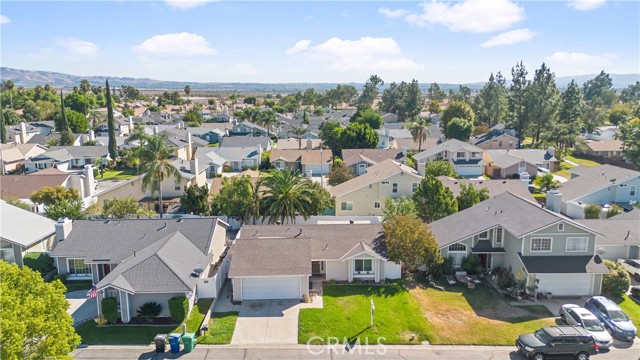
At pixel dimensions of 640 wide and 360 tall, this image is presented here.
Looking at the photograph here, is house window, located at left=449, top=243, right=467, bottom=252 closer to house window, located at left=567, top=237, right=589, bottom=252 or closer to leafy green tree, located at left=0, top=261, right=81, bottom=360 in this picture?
house window, located at left=567, top=237, right=589, bottom=252

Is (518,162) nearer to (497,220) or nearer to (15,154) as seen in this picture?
(497,220)

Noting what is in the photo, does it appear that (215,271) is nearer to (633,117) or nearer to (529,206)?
(529,206)

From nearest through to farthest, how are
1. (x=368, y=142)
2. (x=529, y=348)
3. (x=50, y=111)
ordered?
(x=529, y=348), (x=368, y=142), (x=50, y=111)

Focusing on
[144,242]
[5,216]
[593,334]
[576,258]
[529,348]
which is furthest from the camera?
[5,216]

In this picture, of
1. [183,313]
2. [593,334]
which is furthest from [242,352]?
[593,334]

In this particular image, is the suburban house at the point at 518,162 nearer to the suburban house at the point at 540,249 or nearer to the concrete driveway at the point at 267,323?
the suburban house at the point at 540,249

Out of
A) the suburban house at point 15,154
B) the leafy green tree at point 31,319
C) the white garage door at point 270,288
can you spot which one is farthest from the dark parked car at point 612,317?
the suburban house at point 15,154

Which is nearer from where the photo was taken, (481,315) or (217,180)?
(481,315)
